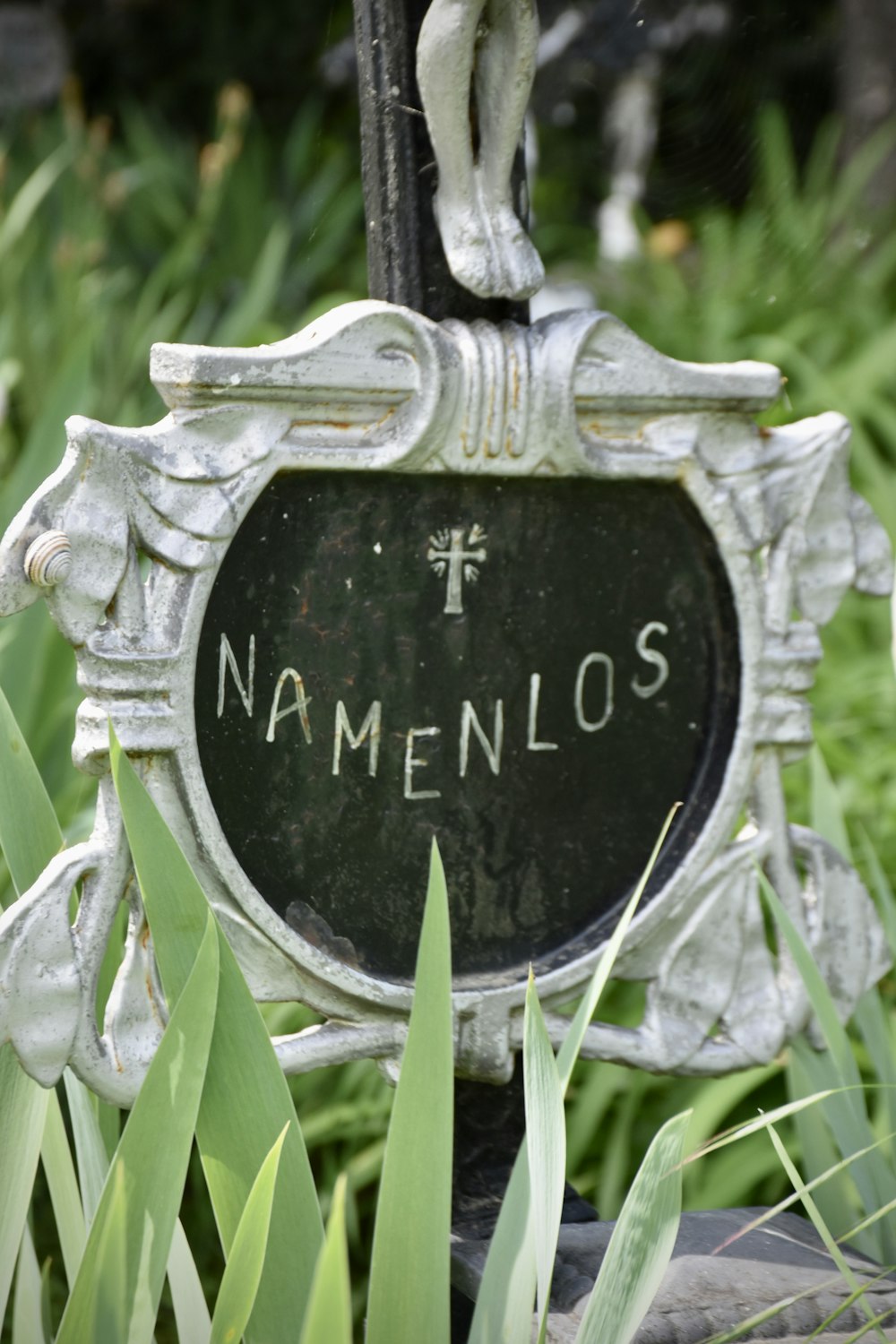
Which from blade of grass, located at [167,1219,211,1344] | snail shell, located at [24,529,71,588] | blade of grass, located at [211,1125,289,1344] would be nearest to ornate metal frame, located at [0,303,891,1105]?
snail shell, located at [24,529,71,588]

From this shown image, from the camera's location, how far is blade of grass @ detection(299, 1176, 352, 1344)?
0.66 meters

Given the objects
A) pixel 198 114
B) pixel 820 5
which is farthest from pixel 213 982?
pixel 820 5

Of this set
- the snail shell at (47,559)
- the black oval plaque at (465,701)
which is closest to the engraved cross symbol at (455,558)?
the black oval plaque at (465,701)

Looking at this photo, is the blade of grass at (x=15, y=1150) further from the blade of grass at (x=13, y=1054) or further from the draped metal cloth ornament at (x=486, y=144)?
the draped metal cloth ornament at (x=486, y=144)

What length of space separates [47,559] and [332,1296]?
481 millimetres

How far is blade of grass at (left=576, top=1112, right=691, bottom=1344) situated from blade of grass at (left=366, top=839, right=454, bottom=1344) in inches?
3.7

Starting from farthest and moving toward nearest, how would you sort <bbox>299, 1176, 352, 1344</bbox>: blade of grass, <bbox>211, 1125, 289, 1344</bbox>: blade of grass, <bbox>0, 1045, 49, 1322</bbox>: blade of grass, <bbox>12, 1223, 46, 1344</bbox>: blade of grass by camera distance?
<bbox>12, 1223, 46, 1344</bbox>: blade of grass → <bbox>0, 1045, 49, 1322</bbox>: blade of grass → <bbox>211, 1125, 289, 1344</bbox>: blade of grass → <bbox>299, 1176, 352, 1344</bbox>: blade of grass

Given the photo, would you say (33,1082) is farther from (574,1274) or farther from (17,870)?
(574,1274)

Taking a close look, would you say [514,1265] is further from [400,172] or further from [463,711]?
[400,172]

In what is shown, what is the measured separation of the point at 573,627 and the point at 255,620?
27 centimetres

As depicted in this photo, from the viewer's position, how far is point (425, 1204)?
0.84m

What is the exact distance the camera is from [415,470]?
1.07m

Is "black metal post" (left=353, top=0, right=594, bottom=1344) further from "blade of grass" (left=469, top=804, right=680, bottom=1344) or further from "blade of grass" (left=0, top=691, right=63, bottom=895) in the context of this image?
"blade of grass" (left=0, top=691, right=63, bottom=895)

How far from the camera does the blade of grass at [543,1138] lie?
83cm
